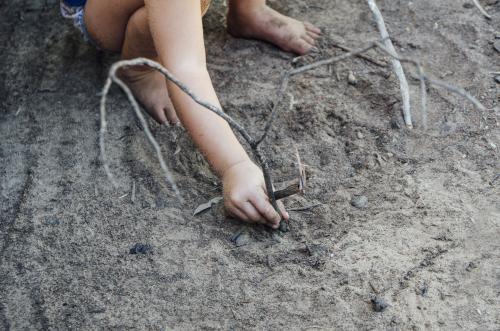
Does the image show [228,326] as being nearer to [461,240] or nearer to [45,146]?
[461,240]

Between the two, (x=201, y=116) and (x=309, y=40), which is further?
(x=309, y=40)

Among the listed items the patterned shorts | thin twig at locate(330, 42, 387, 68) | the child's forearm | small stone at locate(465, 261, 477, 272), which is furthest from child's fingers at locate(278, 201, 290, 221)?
the patterned shorts

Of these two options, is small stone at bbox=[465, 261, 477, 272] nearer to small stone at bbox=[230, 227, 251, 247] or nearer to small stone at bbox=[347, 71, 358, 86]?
small stone at bbox=[230, 227, 251, 247]

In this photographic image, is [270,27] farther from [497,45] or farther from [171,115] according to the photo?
[497,45]

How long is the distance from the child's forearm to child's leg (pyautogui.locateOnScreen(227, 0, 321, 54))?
629 millimetres

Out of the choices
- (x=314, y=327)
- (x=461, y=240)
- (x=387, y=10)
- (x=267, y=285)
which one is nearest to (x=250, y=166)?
(x=267, y=285)

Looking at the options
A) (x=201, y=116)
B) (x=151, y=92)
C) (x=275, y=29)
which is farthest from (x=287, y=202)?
(x=275, y=29)

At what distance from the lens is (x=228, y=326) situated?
1.62 metres

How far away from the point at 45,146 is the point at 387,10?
1.28 m

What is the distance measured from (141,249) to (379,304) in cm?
61

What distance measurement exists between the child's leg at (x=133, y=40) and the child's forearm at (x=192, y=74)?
0.26 metres

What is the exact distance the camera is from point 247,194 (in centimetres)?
177

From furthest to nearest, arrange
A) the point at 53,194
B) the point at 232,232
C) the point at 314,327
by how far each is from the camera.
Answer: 1. the point at 53,194
2. the point at 232,232
3. the point at 314,327

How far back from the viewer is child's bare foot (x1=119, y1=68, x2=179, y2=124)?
222cm
